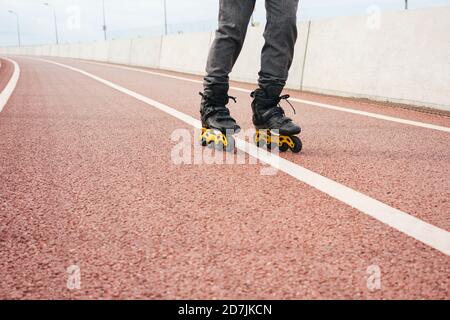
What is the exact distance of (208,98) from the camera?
318 centimetres

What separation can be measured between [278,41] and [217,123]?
693 mm

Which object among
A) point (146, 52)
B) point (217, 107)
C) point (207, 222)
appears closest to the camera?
point (207, 222)

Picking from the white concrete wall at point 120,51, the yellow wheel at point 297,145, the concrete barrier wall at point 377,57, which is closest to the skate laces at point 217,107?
the yellow wheel at point 297,145

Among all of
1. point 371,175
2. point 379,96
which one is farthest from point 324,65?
point 371,175

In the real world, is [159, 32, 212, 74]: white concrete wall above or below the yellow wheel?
above

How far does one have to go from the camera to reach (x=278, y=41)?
3053 mm

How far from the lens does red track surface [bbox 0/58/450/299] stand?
1.25 meters

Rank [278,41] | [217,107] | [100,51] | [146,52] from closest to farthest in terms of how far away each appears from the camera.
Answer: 1. [278,41]
2. [217,107]
3. [146,52]
4. [100,51]

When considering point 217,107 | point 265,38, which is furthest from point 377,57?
point 217,107

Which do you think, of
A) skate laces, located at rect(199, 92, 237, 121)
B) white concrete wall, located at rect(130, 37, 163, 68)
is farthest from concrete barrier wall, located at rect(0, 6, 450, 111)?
white concrete wall, located at rect(130, 37, 163, 68)

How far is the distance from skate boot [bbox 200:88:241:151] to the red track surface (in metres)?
0.30

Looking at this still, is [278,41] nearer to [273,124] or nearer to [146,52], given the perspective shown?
[273,124]

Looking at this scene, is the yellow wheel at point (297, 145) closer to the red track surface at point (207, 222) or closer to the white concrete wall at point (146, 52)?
the red track surface at point (207, 222)

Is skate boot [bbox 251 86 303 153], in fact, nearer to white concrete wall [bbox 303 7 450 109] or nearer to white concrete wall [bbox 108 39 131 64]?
white concrete wall [bbox 303 7 450 109]
